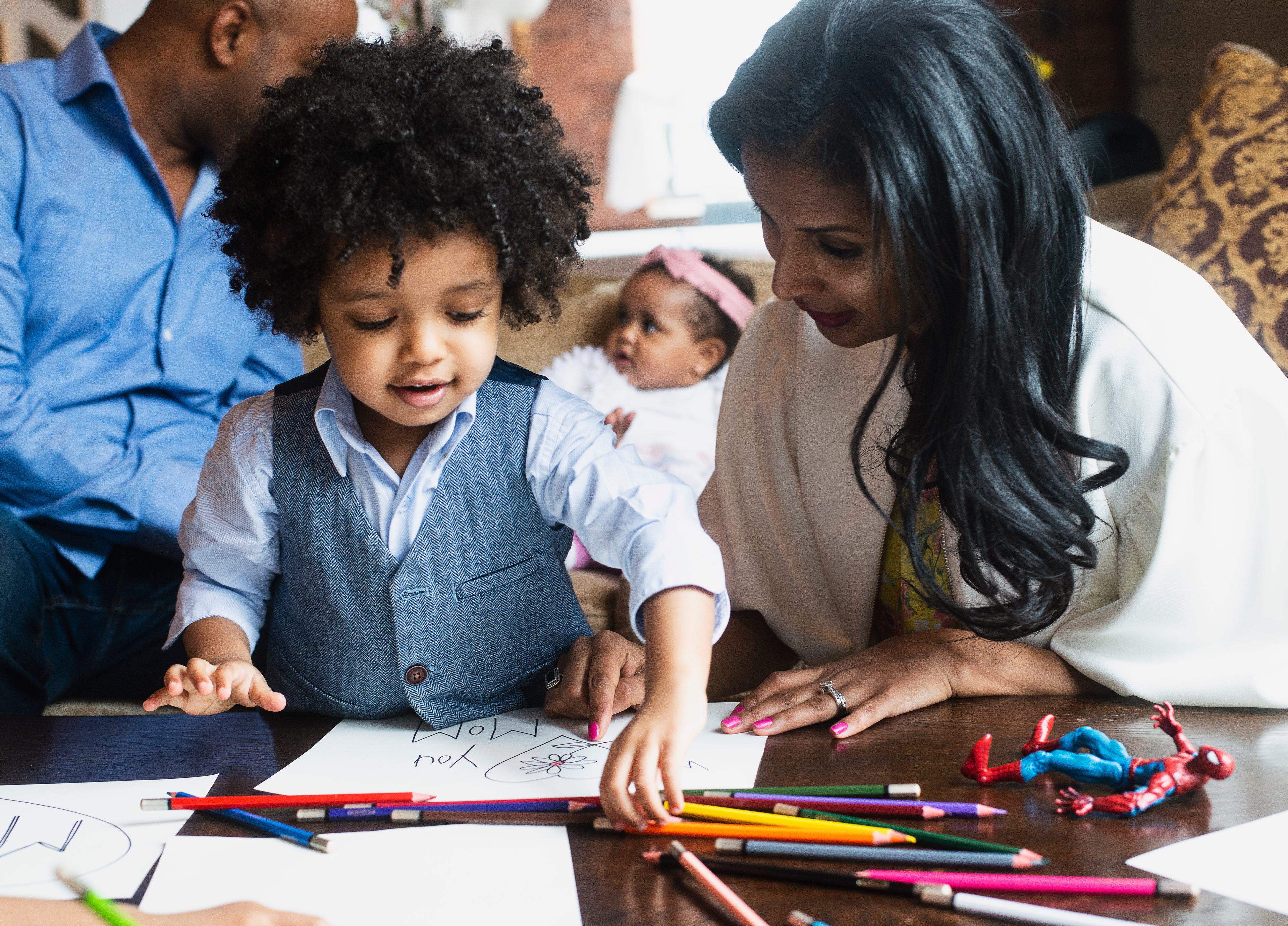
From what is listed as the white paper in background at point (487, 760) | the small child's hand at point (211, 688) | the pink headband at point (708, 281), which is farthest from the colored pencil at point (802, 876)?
the pink headband at point (708, 281)

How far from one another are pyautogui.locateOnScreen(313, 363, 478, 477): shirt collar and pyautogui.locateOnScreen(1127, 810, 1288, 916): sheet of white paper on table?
0.57 metres

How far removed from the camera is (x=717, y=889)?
0.52m

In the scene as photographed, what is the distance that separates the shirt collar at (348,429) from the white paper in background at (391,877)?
0.33 meters

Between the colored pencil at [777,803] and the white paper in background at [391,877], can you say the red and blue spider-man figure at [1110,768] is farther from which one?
the white paper in background at [391,877]

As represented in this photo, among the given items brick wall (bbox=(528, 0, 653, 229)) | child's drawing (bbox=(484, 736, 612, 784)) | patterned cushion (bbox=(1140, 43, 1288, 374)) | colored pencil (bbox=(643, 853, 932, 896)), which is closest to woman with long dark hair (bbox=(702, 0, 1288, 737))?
child's drawing (bbox=(484, 736, 612, 784))

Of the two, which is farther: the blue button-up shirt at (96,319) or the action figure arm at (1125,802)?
the blue button-up shirt at (96,319)

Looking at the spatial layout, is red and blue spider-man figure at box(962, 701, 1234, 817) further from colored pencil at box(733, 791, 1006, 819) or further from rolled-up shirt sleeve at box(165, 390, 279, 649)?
rolled-up shirt sleeve at box(165, 390, 279, 649)

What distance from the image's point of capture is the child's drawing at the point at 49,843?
607 millimetres

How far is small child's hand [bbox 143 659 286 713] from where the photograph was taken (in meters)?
0.73

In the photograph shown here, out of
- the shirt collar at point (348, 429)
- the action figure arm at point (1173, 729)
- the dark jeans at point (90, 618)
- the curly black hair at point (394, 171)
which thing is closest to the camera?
the action figure arm at point (1173, 729)

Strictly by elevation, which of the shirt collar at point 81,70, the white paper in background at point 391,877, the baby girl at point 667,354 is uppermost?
the shirt collar at point 81,70

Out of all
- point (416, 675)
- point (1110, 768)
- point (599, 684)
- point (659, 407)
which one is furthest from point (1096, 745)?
point (659, 407)

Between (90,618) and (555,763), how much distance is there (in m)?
0.93

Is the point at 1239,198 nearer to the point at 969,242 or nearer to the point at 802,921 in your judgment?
the point at 969,242
